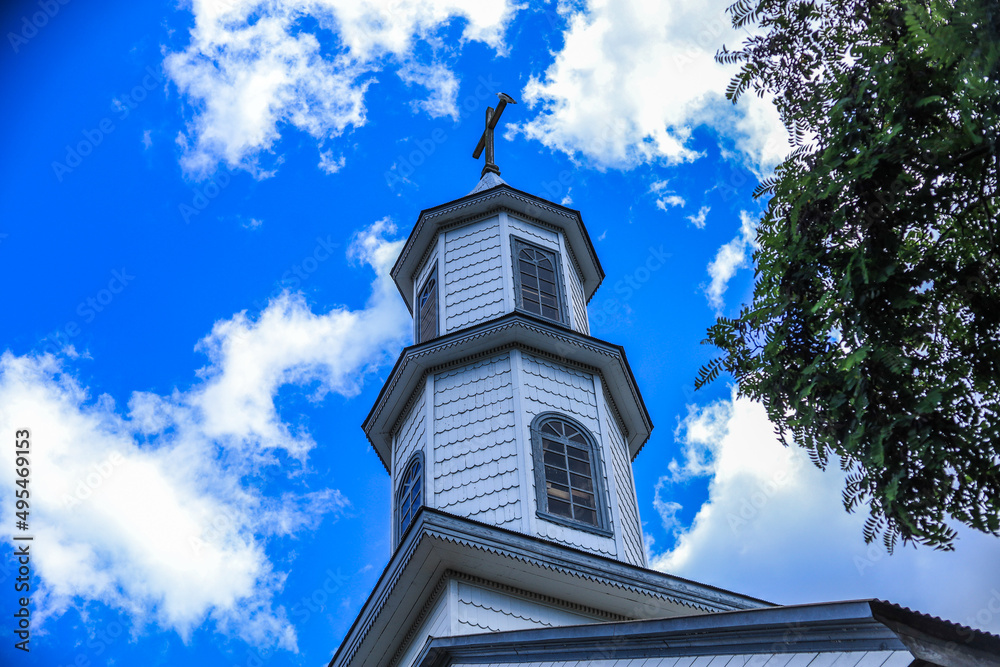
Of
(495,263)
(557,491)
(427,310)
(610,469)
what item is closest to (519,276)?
(495,263)

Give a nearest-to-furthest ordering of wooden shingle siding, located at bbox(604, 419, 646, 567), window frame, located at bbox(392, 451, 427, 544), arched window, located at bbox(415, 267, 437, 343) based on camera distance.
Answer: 1. wooden shingle siding, located at bbox(604, 419, 646, 567)
2. window frame, located at bbox(392, 451, 427, 544)
3. arched window, located at bbox(415, 267, 437, 343)

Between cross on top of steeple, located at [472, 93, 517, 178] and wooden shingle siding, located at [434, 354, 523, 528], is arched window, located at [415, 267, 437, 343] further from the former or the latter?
cross on top of steeple, located at [472, 93, 517, 178]

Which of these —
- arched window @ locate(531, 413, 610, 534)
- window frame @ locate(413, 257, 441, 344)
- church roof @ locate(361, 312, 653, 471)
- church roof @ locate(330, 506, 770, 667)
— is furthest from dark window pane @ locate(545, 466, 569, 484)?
window frame @ locate(413, 257, 441, 344)

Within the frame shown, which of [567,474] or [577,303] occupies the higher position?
[577,303]

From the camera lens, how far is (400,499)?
1595 centimetres

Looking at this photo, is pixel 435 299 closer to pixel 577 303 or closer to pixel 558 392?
pixel 577 303

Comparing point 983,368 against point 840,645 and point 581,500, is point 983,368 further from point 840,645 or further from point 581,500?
point 581,500

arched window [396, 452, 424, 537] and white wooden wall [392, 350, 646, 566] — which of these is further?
arched window [396, 452, 424, 537]

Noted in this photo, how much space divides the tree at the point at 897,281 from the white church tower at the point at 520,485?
1.49 metres

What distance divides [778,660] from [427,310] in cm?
1248

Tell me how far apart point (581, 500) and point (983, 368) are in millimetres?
8946

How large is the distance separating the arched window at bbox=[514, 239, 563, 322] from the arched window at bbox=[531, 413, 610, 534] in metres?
2.93

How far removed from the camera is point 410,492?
1552cm

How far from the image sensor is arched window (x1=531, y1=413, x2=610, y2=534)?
14227 millimetres
